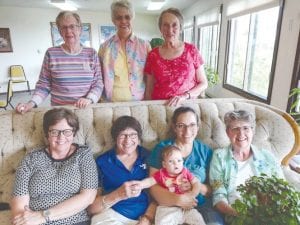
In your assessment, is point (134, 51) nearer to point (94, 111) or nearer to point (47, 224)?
point (94, 111)

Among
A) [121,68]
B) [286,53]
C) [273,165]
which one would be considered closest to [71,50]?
[121,68]

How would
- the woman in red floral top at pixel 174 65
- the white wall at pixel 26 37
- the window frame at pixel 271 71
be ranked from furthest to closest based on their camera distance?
1. the white wall at pixel 26 37
2. the window frame at pixel 271 71
3. the woman in red floral top at pixel 174 65

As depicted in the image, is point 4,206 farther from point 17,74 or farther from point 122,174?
point 17,74

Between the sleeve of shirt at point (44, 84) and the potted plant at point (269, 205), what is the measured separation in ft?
5.01

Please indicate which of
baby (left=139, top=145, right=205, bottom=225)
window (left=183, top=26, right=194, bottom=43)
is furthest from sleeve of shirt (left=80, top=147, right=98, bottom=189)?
window (left=183, top=26, right=194, bottom=43)

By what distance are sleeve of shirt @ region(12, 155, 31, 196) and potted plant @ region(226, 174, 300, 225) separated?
1.07m

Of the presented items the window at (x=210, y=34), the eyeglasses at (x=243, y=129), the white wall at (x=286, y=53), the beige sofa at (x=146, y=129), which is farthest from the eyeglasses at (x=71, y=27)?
→ the window at (x=210, y=34)

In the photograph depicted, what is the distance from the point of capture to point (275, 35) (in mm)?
3279

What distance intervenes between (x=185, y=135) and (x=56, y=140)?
75 cm

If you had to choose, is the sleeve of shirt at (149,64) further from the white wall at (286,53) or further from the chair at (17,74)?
the chair at (17,74)

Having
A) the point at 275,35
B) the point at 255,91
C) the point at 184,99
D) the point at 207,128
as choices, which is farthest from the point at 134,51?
the point at 255,91

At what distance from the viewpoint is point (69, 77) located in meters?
1.77

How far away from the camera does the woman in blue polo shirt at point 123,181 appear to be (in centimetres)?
136

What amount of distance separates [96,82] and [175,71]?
608 mm
